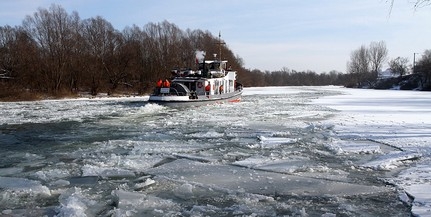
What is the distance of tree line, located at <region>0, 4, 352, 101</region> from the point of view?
44.4 m

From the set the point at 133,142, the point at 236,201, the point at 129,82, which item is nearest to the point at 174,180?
the point at 236,201

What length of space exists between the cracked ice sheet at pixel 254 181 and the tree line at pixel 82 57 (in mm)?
33479

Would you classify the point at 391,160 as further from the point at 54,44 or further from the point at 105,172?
the point at 54,44

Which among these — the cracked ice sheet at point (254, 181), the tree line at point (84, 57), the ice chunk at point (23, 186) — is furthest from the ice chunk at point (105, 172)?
the tree line at point (84, 57)

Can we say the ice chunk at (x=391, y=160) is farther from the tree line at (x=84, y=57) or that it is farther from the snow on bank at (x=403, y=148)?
the tree line at (x=84, y=57)

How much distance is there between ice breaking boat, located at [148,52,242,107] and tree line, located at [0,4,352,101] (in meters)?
11.2

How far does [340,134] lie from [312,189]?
632 centimetres

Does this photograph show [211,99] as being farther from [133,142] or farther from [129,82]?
[129,82]

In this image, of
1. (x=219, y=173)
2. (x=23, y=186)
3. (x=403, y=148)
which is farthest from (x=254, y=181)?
(x=403, y=148)

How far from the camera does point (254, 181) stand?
6.73 m

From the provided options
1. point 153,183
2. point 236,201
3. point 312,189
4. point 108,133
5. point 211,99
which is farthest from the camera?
point 211,99

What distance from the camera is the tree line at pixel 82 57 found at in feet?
146

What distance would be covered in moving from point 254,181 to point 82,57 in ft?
150

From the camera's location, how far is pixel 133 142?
11.0 meters
